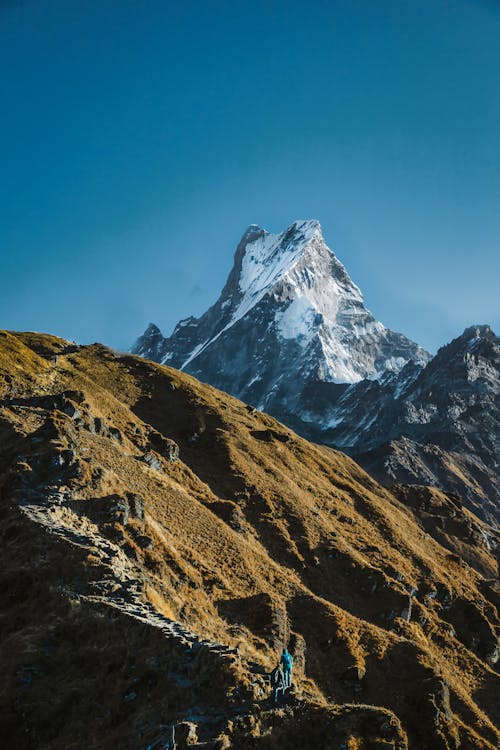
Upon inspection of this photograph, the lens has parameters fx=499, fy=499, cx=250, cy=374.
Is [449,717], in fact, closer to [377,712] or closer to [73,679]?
[377,712]

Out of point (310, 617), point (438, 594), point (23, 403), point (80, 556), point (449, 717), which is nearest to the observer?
point (80, 556)

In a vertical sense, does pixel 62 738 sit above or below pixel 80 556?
below

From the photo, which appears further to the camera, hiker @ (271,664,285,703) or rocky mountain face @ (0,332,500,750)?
hiker @ (271,664,285,703)

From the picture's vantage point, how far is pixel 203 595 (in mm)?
31266

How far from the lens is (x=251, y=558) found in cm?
4275

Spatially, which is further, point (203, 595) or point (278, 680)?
point (203, 595)

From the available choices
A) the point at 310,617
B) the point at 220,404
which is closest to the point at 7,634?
the point at 310,617

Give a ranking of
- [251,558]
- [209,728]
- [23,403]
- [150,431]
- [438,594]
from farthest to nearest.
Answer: [150,431]
[438,594]
[23,403]
[251,558]
[209,728]

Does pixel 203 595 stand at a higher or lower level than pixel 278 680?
higher

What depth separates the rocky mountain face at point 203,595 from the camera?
1641 cm

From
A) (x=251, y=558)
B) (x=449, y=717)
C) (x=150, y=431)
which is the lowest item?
(x=449, y=717)

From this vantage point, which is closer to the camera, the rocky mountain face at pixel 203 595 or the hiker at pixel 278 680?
the rocky mountain face at pixel 203 595

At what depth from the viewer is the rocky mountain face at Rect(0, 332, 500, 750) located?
646 inches

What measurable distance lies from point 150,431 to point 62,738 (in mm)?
48842
